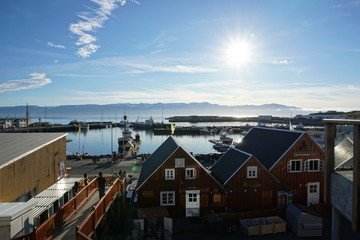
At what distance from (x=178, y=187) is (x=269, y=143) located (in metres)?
11.3

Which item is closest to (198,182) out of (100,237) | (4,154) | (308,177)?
(100,237)

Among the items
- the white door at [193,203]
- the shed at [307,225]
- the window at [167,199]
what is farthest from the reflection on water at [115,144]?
the shed at [307,225]

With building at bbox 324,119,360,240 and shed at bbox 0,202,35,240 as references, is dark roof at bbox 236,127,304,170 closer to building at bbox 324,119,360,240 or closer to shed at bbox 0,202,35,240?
building at bbox 324,119,360,240

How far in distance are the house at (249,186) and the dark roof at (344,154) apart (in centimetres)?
1510

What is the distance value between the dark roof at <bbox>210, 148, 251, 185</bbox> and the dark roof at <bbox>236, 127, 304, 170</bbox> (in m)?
2.84

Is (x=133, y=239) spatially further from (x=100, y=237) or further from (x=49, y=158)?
(x=49, y=158)

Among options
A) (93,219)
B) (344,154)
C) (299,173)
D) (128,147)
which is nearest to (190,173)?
(93,219)

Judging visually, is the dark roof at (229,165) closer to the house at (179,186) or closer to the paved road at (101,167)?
the house at (179,186)

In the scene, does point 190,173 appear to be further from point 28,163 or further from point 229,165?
point 28,163

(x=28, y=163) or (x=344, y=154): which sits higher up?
(x=344, y=154)

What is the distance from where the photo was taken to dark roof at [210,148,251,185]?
22273mm

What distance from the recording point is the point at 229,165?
2384 cm

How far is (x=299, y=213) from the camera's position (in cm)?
1884

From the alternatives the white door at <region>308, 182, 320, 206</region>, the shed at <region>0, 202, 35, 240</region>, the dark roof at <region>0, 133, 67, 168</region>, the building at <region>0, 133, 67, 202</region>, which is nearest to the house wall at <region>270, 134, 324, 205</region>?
the white door at <region>308, 182, 320, 206</region>
